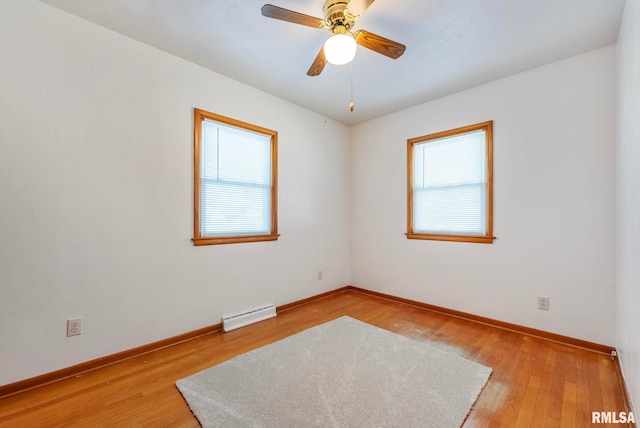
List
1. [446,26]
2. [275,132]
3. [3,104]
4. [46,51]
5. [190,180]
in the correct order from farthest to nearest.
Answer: [275,132] < [190,180] < [446,26] < [46,51] < [3,104]

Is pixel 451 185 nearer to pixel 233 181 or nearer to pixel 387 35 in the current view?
pixel 387 35

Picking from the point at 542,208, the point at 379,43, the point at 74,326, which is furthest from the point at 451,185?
the point at 74,326

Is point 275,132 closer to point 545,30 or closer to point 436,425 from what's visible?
point 545,30

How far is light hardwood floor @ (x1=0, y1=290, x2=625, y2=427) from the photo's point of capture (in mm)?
1562

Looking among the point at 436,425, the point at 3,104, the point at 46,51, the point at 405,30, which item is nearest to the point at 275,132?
the point at 405,30

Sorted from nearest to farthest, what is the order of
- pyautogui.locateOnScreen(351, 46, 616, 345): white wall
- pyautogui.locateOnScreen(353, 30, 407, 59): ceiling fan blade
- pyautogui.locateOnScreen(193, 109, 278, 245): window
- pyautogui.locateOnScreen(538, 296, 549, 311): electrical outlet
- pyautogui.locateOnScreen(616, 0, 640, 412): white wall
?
pyautogui.locateOnScreen(616, 0, 640, 412): white wall < pyautogui.locateOnScreen(353, 30, 407, 59): ceiling fan blade < pyautogui.locateOnScreen(351, 46, 616, 345): white wall < pyautogui.locateOnScreen(538, 296, 549, 311): electrical outlet < pyautogui.locateOnScreen(193, 109, 278, 245): window

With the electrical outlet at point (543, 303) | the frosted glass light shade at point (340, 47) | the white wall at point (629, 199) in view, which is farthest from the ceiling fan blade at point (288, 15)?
the electrical outlet at point (543, 303)

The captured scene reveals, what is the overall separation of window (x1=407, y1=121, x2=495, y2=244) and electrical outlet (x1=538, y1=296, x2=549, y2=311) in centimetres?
68

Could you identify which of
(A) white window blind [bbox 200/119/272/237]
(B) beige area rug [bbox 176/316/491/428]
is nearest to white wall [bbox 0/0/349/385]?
(A) white window blind [bbox 200/119/272/237]

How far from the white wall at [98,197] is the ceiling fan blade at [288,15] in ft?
4.64

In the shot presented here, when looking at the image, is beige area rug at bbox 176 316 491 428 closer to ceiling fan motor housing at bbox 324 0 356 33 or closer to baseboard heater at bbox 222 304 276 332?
baseboard heater at bbox 222 304 276 332

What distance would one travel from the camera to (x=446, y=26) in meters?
2.07

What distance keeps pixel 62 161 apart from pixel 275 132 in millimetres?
2004

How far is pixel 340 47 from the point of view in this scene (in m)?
1.65
